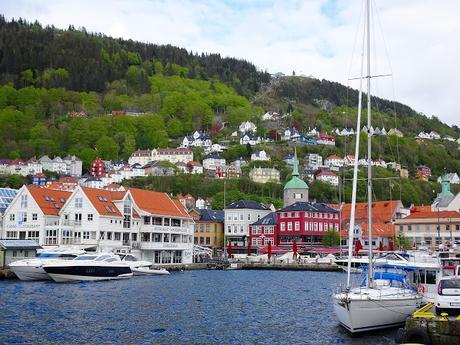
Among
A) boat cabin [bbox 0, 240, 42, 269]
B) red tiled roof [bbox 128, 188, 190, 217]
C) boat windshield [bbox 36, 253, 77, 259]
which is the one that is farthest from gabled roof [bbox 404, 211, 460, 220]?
boat cabin [bbox 0, 240, 42, 269]

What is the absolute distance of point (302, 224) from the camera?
376 feet

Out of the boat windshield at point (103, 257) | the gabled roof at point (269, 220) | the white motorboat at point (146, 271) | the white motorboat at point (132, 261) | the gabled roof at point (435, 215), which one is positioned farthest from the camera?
the gabled roof at point (269, 220)

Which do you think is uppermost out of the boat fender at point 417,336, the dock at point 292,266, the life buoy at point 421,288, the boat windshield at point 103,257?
the boat windshield at point 103,257

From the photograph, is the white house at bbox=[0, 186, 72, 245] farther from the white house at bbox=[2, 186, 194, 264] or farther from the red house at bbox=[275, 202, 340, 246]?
the red house at bbox=[275, 202, 340, 246]

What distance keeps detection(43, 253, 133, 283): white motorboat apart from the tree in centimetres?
5442

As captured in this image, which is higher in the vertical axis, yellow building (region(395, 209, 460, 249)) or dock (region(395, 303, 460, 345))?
yellow building (region(395, 209, 460, 249))

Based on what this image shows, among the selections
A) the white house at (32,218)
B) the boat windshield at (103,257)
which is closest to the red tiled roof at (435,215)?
the boat windshield at (103,257)

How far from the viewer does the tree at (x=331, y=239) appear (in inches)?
4432

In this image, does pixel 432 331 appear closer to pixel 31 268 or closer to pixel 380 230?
pixel 31 268

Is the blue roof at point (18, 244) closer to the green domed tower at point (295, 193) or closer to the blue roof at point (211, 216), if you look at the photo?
the blue roof at point (211, 216)

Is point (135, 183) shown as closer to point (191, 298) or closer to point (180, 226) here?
point (180, 226)

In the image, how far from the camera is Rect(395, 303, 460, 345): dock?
26312 millimetres

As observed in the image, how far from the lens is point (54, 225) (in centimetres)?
7594

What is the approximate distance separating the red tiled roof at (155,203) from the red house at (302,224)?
27966 mm
